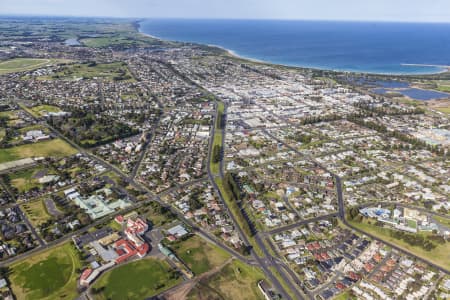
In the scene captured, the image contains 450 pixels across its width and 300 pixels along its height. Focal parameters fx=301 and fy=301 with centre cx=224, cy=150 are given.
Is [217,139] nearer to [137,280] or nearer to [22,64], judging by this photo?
[137,280]

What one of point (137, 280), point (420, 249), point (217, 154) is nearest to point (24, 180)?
point (137, 280)

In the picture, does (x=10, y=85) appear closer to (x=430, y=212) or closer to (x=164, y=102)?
(x=164, y=102)

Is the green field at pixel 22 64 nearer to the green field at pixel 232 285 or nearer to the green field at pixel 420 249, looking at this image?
the green field at pixel 232 285

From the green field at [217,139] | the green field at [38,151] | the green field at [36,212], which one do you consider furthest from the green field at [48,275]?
the green field at [38,151]

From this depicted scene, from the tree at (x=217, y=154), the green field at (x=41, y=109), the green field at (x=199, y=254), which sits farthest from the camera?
the green field at (x=41, y=109)

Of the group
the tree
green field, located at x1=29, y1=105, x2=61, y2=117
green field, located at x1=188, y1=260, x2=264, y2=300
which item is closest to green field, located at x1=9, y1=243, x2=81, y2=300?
green field, located at x1=188, y1=260, x2=264, y2=300

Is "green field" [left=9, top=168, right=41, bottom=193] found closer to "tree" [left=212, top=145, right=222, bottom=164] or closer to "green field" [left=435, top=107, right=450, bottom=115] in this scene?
"tree" [left=212, top=145, right=222, bottom=164]

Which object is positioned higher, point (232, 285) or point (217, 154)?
point (217, 154)
